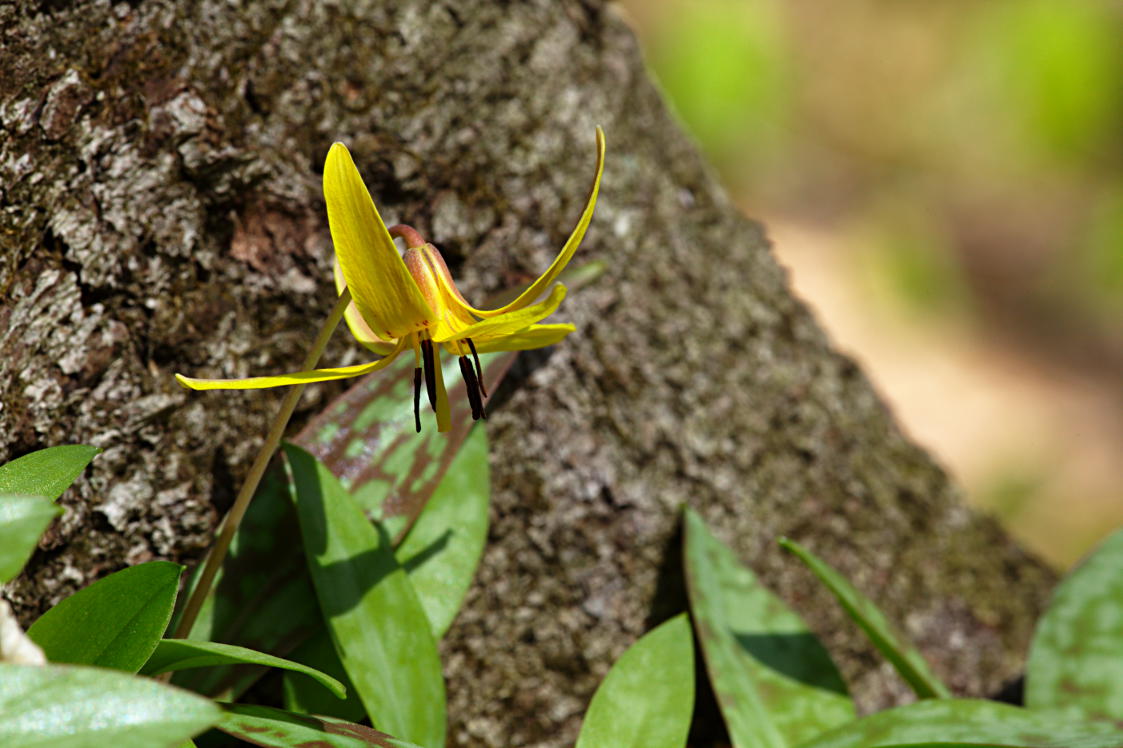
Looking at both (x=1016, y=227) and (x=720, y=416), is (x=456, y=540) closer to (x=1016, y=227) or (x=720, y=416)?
(x=720, y=416)

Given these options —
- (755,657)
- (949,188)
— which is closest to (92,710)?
(755,657)

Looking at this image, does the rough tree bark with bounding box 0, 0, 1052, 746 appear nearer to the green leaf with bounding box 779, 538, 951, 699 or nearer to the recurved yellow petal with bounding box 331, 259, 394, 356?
the green leaf with bounding box 779, 538, 951, 699

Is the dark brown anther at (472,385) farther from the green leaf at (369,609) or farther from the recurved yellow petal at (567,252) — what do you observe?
the green leaf at (369,609)

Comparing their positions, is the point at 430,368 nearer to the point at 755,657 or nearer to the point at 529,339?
the point at 529,339

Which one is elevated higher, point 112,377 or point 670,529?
point 112,377

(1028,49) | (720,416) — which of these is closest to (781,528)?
(720,416)
